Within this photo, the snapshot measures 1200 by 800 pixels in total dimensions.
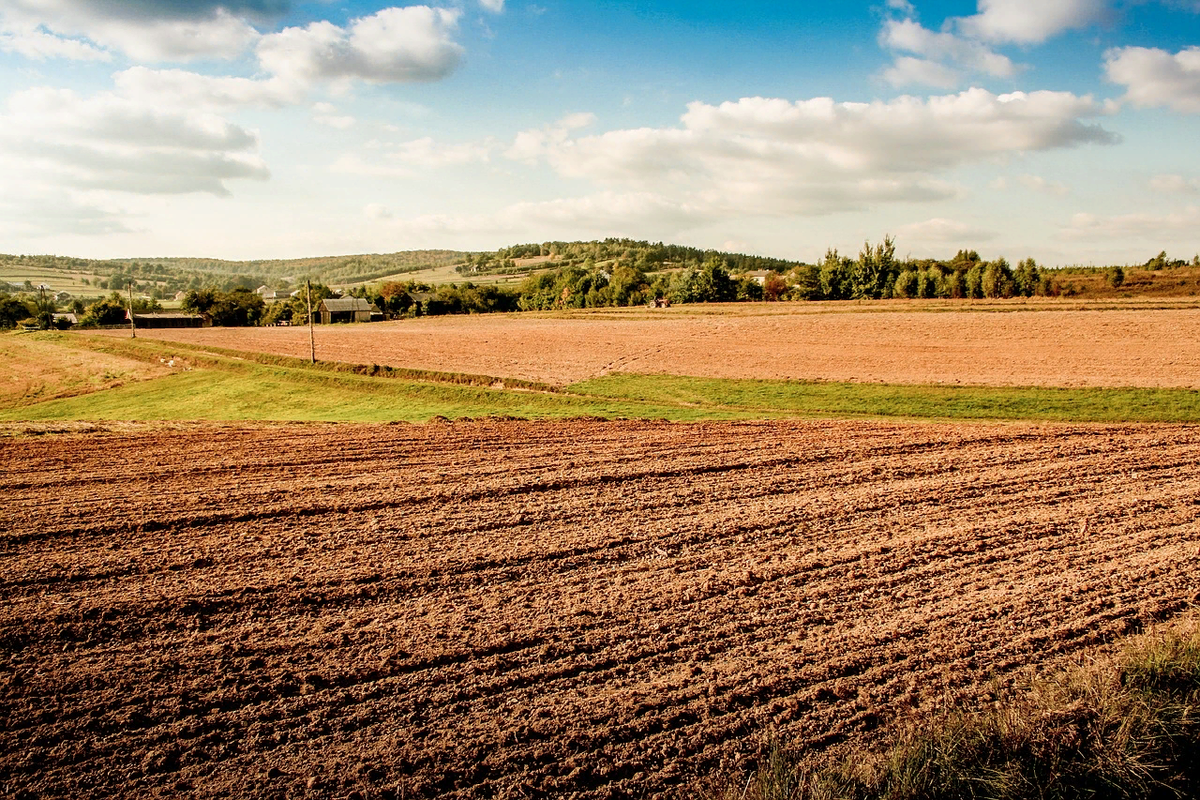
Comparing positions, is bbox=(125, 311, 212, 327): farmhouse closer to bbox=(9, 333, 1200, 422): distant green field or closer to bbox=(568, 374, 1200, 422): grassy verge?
bbox=(9, 333, 1200, 422): distant green field

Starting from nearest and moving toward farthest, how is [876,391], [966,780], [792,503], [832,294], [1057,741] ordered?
[966,780] < [1057,741] < [792,503] < [876,391] < [832,294]

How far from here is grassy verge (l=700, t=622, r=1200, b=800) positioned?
5660 mm

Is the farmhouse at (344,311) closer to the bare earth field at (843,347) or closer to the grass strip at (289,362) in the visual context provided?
the grass strip at (289,362)

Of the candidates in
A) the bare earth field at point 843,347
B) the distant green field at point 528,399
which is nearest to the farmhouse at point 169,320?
the bare earth field at point 843,347

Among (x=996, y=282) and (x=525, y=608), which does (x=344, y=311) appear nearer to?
(x=996, y=282)

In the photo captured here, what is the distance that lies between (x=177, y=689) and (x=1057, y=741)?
8982mm

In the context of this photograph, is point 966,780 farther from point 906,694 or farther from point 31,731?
point 31,731

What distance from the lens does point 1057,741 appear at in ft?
20.8

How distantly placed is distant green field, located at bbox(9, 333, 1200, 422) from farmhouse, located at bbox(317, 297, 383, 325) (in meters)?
74.5

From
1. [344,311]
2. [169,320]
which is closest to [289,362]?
[344,311]

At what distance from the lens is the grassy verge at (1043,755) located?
5660 mm

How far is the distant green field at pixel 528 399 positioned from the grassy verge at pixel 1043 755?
1852cm

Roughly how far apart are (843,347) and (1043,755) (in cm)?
4125

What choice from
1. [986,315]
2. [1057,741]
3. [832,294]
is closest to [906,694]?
[1057,741]
